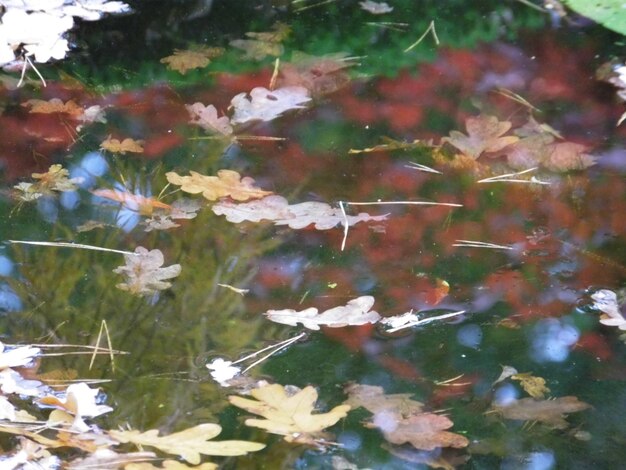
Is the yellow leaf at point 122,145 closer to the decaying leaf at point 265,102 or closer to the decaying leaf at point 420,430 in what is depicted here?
the decaying leaf at point 265,102

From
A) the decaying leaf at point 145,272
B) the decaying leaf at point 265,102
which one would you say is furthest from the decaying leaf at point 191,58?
the decaying leaf at point 145,272

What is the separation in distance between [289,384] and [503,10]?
1544 millimetres

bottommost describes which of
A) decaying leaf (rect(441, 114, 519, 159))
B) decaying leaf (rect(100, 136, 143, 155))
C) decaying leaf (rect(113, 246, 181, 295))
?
decaying leaf (rect(113, 246, 181, 295))

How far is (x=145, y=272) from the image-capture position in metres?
1.46

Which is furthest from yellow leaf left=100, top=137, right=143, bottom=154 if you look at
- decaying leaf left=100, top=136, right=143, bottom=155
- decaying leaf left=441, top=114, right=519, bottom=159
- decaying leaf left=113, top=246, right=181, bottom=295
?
decaying leaf left=441, top=114, right=519, bottom=159

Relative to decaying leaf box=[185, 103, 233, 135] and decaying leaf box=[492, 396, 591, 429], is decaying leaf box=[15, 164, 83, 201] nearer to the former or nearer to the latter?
decaying leaf box=[185, 103, 233, 135]

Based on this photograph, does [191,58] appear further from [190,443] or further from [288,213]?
[190,443]

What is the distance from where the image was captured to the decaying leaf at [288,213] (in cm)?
158

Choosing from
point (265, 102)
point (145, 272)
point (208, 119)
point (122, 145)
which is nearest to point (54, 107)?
point (122, 145)

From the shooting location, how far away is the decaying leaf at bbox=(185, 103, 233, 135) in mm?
1886

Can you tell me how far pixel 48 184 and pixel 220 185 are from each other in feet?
1.15

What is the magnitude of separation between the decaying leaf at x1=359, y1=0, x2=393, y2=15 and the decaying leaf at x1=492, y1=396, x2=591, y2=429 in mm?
1502

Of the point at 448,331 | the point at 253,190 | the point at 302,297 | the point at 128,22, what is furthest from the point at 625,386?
the point at 128,22

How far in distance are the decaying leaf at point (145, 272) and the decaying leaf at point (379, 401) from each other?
40 cm
